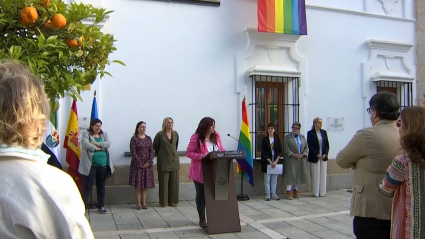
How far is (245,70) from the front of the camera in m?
8.97

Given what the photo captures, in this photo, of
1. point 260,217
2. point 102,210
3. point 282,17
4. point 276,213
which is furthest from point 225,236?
point 282,17

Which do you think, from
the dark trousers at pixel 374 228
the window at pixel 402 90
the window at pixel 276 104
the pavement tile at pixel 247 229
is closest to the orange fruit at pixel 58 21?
the dark trousers at pixel 374 228

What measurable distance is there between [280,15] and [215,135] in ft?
13.8

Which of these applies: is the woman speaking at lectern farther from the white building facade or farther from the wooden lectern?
the white building facade

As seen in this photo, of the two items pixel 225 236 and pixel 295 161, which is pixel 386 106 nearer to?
pixel 225 236

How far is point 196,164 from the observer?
19.6ft

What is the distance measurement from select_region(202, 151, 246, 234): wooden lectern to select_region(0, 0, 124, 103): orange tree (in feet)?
10.9

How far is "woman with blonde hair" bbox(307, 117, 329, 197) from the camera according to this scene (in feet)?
29.4

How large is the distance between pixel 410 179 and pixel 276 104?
6.84m

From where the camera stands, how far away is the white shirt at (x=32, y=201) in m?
1.28

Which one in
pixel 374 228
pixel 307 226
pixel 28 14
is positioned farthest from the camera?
pixel 307 226

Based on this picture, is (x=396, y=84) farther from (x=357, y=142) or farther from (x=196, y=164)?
(x=357, y=142)

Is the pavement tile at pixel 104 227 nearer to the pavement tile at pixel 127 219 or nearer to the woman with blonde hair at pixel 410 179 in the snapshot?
the pavement tile at pixel 127 219

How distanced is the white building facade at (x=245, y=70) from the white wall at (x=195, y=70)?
21 millimetres
